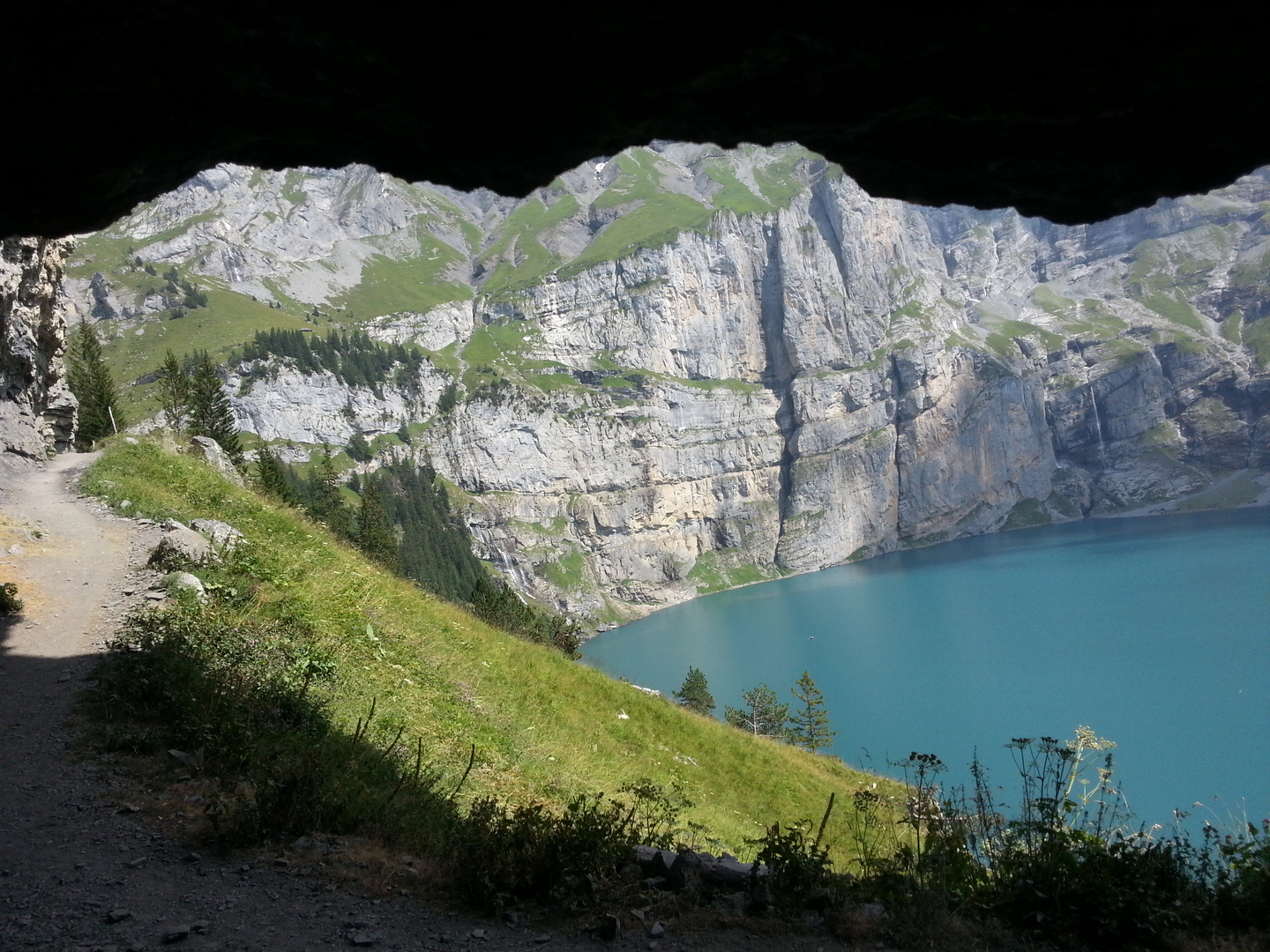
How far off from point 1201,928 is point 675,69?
688cm

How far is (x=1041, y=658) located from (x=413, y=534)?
8772 centimetres

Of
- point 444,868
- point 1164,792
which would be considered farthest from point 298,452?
point 444,868

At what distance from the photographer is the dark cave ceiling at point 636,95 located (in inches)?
149

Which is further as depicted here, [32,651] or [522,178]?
[32,651]

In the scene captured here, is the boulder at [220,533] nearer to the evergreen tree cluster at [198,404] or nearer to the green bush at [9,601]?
the green bush at [9,601]

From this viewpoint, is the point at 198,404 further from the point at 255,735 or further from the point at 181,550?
the point at 255,735

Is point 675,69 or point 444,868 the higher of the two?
point 675,69

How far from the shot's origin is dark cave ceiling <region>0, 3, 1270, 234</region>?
3.78m

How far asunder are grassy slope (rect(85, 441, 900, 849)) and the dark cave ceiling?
724 cm

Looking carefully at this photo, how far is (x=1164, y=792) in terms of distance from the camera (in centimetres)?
5419

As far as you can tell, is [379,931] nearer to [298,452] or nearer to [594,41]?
[594,41]

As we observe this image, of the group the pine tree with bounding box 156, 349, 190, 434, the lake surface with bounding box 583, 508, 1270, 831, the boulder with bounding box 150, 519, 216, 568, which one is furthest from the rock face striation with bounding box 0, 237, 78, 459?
the pine tree with bounding box 156, 349, 190, 434

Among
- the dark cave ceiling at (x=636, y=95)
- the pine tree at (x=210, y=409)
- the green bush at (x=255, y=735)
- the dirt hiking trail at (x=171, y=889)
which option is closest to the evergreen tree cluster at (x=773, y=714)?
the green bush at (x=255, y=735)

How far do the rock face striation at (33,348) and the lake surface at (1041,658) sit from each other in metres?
20.2
